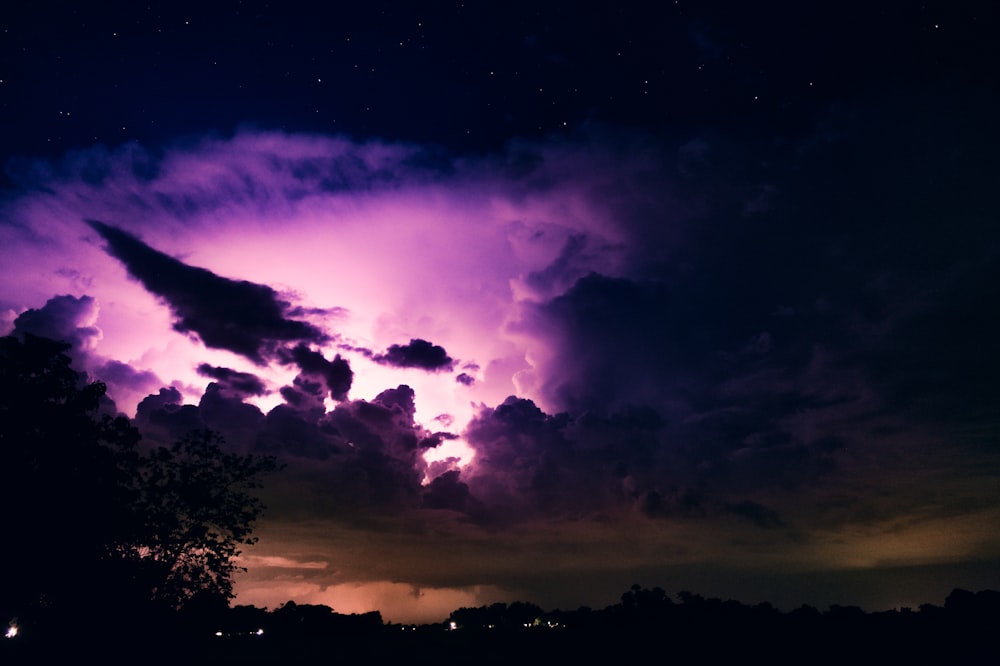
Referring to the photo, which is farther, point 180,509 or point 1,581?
point 180,509

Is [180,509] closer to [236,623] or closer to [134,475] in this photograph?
[134,475]

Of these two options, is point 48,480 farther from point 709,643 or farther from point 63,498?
point 709,643

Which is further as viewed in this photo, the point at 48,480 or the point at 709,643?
the point at 709,643

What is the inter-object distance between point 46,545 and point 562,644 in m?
60.6

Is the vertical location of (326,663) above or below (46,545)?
below

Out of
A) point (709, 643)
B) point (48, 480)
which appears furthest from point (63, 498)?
point (709, 643)

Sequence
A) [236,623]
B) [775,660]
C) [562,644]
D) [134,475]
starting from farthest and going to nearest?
[236,623]
[562,644]
[775,660]
[134,475]

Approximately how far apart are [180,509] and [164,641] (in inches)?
281

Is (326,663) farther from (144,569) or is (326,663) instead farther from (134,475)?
(134,475)

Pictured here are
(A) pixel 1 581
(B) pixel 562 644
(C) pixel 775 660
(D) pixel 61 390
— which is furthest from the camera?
(B) pixel 562 644

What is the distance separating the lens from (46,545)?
27641mm

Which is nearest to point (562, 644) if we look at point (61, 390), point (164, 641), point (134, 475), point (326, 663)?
point (326, 663)

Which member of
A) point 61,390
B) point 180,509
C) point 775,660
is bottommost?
point 775,660

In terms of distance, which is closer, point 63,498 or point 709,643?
point 63,498
